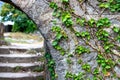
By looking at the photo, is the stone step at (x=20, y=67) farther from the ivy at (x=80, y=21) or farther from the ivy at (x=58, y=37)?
the ivy at (x=80, y=21)

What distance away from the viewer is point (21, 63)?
7.01m

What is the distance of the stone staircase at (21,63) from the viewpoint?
6.39 meters

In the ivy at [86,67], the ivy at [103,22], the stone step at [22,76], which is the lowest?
the stone step at [22,76]

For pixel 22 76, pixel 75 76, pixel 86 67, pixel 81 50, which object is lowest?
pixel 22 76

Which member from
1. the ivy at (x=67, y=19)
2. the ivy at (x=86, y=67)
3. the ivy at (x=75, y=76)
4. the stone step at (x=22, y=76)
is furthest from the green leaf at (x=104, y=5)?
the stone step at (x=22, y=76)

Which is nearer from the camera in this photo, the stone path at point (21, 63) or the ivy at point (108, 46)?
the ivy at point (108, 46)

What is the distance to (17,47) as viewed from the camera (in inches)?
Result: 309

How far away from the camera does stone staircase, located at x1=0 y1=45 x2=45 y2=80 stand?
639cm

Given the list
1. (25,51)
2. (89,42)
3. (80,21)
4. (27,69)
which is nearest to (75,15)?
(80,21)

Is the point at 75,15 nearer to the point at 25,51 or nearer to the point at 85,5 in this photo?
the point at 85,5

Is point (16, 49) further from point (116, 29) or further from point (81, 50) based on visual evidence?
point (116, 29)

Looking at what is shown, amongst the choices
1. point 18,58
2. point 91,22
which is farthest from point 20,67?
point 91,22

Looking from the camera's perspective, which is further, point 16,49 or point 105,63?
point 16,49

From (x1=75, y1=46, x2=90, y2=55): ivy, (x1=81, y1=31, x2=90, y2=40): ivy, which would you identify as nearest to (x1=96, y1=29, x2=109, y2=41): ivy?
(x1=81, y1=31, x2=90, y2=40): ivy
